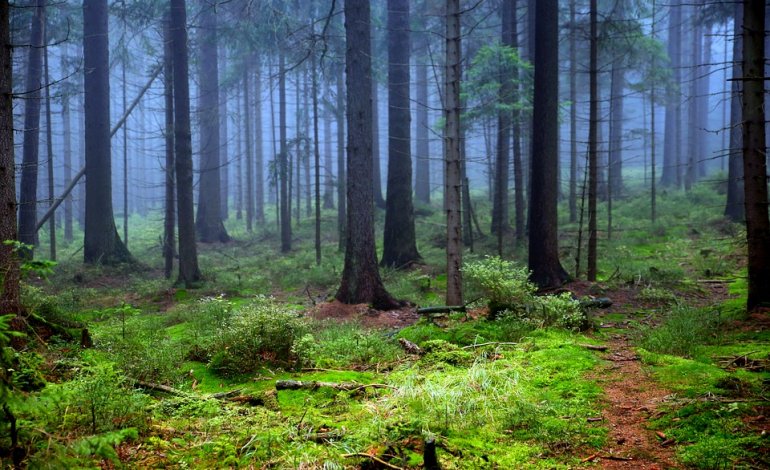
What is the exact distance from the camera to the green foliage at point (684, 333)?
→ 653 centimetres

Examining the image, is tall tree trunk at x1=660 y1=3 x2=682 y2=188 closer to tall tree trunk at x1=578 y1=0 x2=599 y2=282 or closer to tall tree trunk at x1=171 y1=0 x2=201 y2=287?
tall tree trunk at x1=578 y1=0 x2=599 y2=282

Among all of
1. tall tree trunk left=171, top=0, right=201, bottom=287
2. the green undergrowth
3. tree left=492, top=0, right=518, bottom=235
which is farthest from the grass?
tree left=492, top=0, right=518, bottom=235

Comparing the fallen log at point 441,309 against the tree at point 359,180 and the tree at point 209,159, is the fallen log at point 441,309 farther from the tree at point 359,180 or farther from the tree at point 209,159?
the tree at point 209,159

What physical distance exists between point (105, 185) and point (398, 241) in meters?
10.7

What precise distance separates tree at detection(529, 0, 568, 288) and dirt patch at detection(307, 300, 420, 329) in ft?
10.8

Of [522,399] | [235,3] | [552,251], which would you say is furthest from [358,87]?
[235,3]

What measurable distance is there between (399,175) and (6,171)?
1188 centimetres

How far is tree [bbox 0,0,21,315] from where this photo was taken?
17.3 ft

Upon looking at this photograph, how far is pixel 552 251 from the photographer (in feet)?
38.1

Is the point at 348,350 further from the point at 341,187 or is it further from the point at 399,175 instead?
the point at 341,187

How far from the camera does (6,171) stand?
5.39 metres

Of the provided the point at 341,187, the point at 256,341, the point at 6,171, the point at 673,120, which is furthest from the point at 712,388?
the point at 673,120

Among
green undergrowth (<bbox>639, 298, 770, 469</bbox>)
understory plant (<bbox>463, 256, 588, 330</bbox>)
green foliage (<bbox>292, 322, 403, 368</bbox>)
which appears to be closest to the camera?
green undergrowth (<bbox>639, 298, 770, 469</bbox>)

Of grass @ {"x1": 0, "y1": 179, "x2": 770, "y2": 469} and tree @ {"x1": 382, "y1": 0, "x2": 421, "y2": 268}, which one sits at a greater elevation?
tree @ {"x1": 382, "y1": 0, "x2": 421, "y2": 268}
